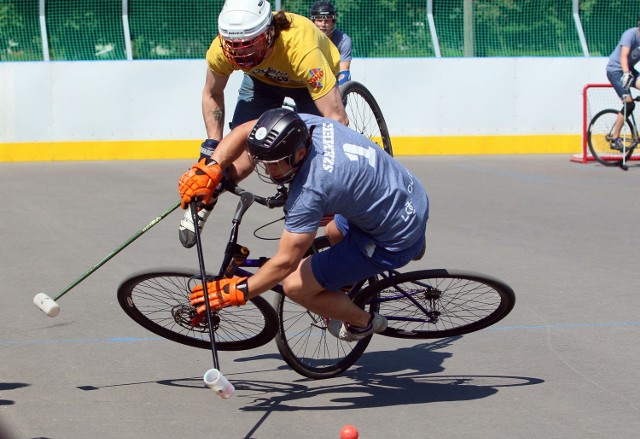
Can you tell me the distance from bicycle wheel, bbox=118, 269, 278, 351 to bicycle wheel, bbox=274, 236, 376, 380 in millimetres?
129

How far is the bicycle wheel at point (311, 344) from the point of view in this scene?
5859 millimetres

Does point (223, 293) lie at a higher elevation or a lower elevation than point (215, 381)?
higher

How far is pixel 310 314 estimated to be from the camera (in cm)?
624

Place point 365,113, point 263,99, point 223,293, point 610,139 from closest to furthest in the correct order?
point 223,293 < point 263,99 < point 365,113 < point 610,139

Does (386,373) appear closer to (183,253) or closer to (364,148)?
(364,148)

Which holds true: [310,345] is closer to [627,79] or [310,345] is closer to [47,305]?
[47,305]

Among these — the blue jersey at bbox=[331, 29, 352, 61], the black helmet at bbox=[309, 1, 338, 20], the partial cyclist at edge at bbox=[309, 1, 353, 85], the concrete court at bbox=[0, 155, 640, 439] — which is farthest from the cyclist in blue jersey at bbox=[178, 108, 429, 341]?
the blue jersey at bbox=[331, 29, 352, 61]

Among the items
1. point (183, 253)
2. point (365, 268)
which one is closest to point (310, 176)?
point (365, 268)

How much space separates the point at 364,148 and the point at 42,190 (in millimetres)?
8171

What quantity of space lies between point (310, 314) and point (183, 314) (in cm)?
77

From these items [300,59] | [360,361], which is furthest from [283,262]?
[300,59]

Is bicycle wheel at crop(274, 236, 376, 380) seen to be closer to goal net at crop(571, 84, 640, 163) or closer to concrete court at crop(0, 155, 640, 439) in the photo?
concrete court at crop(0, 155, 640, 439)

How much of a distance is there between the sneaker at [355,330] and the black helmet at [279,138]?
1070mm

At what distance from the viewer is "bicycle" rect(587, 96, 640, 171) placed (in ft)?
48.6
